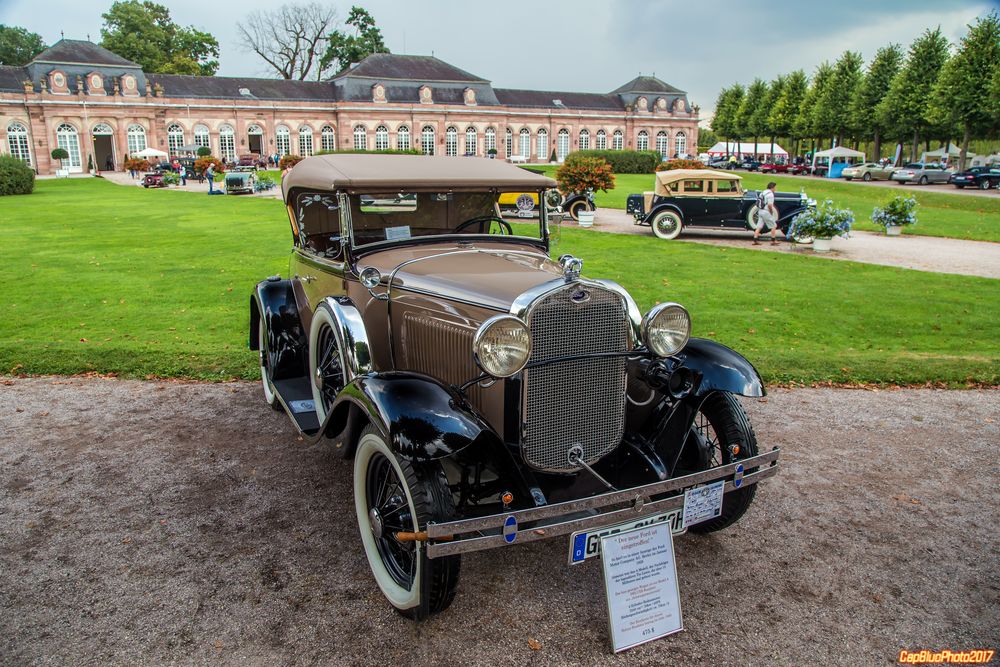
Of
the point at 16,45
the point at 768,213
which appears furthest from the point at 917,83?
the point at 16,45

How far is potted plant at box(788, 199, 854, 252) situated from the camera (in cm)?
1605

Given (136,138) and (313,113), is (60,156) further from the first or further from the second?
(313,113)

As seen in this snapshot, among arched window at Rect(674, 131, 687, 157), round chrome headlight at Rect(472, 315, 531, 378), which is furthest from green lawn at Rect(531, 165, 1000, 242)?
arched window at Rect(674, 131, 687, 157)

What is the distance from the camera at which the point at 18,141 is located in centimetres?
5356

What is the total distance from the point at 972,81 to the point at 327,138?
50.9 m

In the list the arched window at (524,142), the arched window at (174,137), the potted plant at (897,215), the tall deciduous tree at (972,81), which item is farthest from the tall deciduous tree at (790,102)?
the arched window at (174,137)

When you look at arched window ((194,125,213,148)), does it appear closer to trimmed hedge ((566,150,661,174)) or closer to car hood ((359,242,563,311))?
trimmed hedge ((566,150,661,174))

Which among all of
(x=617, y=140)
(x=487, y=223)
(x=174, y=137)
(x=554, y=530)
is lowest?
(x=554, y=530)

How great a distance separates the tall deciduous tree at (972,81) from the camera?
1499 inches

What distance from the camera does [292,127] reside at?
63.0m

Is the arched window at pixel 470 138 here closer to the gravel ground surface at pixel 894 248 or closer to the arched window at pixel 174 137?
the arched window at pixel 174 137

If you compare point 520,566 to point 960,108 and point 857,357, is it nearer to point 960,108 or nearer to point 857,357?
point 857,357

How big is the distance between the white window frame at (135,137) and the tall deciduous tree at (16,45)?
101 ft

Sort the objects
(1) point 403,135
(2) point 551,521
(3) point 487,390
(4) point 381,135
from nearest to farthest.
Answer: (2) point 551,521 → (3) point 487,390 → (4) point 381,135 → (1) point 403,135
